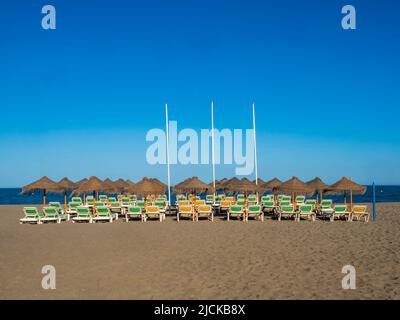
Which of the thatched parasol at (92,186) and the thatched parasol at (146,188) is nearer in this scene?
the thatched parasol at (146,188)

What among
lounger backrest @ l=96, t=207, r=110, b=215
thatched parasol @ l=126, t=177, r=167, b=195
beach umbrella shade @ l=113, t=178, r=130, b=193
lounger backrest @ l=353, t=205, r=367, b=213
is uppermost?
thatched parasol @ l=126, t=177, r=167, b=195

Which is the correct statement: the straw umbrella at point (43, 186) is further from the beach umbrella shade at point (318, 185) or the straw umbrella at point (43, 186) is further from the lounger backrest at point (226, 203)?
the beach umbrella shade at point (318, 185)

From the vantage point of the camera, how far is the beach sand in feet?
19.8

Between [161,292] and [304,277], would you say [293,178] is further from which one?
[161,292]

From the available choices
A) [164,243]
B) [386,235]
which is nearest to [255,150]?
[386,235]

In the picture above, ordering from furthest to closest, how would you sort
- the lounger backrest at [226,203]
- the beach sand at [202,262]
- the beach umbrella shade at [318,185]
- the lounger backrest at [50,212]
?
the lounger backrest at [226,203], the beach umbrella shade at [318,185], the lounger backrest at [50,212], the beach sand at [202,262]

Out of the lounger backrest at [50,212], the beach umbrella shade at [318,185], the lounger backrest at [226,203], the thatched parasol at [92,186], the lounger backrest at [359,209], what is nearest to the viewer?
the lounger backrest at [359,209]

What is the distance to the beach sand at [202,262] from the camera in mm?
6043

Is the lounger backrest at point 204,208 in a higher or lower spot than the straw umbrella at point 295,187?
lower

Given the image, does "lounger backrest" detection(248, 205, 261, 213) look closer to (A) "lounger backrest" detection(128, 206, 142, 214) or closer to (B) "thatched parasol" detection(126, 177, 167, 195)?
(B) "thatched parasol" detection(126, 177, 167, 195)

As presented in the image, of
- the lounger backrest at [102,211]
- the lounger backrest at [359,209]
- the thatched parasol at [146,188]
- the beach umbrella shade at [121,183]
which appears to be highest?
the thatched parasol at [146,188]

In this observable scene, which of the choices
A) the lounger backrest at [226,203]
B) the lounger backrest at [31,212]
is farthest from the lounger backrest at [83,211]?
the lounger backrest at [226,203]

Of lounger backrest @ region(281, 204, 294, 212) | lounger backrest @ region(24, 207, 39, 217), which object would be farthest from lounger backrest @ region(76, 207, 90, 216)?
lounger backrest @ region(281, 204, 294, 212)

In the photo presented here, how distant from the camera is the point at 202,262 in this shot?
26.9ft
